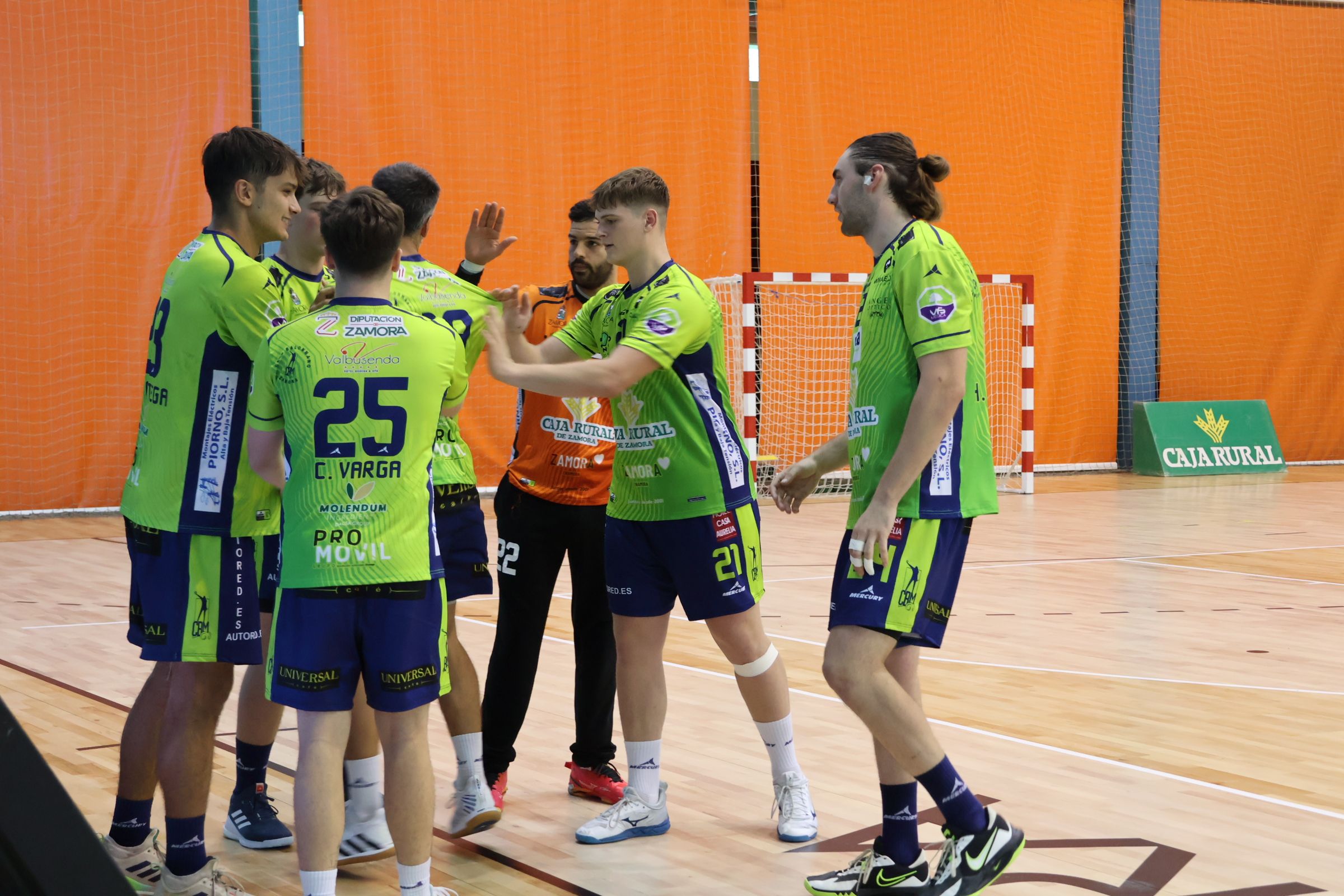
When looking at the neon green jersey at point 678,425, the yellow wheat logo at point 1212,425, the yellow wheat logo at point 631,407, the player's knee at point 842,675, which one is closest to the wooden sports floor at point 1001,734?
the player's knee at point 842,675

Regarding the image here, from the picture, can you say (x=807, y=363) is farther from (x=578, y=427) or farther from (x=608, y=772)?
(x=608, y=772)

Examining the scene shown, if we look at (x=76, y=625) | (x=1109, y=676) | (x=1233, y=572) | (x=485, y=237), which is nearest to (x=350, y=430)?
(x=485, y=237)

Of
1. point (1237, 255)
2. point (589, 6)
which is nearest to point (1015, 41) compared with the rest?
point (1237, 255)

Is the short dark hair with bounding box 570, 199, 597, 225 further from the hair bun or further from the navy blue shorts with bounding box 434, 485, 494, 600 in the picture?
the hair bun

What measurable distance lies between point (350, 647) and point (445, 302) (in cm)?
101

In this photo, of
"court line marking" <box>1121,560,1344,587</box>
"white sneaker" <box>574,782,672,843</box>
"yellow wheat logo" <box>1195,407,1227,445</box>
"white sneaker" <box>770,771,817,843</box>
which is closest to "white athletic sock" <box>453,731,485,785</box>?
"white sneaker" <box>574,782,672,843</box>

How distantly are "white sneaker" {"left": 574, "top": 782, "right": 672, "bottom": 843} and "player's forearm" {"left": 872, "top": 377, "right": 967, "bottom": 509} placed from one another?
3.86 feet

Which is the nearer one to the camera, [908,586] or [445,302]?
[908,586]

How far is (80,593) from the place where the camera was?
7656 mm

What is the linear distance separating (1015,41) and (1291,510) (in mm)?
6079

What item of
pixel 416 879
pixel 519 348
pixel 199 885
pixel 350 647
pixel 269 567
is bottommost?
pixel 199 885

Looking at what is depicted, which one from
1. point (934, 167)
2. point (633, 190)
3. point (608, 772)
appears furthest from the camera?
point (608, 772)

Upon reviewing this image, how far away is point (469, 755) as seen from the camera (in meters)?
3.65

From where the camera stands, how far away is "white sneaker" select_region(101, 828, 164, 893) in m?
3.16
